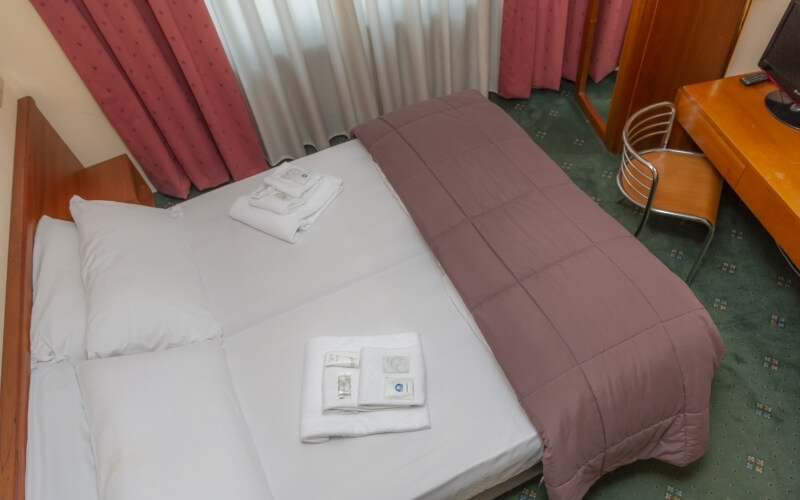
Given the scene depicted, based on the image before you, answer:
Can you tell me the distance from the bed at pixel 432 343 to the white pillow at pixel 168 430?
0.01 m

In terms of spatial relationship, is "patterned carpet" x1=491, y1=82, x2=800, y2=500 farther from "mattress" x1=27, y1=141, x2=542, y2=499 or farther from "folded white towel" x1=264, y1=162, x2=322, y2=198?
"folded white towel" x1=264, y1=162, x2=322, y2=198

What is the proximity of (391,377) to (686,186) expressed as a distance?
1.69 meters

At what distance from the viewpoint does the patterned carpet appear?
1.94m

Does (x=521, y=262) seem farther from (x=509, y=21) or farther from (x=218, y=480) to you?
(x=509, y=21)

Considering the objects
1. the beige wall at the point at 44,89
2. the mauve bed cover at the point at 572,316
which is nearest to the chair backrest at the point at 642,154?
the mauve bed cover at the point at 572,316

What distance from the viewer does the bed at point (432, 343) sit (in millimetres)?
1552

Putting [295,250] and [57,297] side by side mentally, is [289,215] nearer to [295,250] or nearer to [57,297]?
[295,250]

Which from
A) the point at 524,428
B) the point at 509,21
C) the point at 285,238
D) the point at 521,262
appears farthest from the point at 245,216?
the point at 509,21

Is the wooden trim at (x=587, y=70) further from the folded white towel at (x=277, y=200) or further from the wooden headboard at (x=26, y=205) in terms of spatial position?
the wooden headboard at (x=26, y=205)

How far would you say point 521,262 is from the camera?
187 centimetres

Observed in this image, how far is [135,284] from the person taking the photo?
1895 millimetres

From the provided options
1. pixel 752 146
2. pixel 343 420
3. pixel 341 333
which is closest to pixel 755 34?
pixel 752 146

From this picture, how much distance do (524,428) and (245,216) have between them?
58.0 inches

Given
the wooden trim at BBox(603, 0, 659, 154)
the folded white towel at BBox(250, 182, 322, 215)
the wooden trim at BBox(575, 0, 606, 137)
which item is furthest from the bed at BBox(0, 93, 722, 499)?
the wooden trim at BBox(575, 0, 606, 137)
